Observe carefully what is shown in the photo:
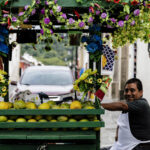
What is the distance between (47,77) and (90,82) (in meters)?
5.49

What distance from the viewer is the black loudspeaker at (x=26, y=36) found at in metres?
4.25

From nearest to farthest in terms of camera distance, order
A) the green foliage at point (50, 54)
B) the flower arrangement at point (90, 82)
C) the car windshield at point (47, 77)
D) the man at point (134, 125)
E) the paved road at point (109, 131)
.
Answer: the flower arrangement at point (90, 82), the man at point (134, 125), the paved road at point (109, 131), the car windshield at point (47, 77), the green foliage at point (50, 54)

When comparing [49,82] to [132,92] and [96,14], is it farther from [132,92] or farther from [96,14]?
[96,14]

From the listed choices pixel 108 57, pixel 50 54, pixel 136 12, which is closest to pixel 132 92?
pixel 108 57

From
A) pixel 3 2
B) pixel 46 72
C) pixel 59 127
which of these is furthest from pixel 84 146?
pixel 46 72

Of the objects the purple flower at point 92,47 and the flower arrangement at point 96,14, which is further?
the purple flower at point 92,47

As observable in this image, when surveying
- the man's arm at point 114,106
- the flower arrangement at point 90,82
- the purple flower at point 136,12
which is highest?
the purple flower at point 136,12

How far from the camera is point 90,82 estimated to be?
10.2 ft

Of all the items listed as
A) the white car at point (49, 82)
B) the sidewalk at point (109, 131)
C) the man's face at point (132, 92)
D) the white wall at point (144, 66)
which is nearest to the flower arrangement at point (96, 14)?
the man's face at point (132, 92)

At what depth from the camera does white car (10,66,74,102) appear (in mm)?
7625

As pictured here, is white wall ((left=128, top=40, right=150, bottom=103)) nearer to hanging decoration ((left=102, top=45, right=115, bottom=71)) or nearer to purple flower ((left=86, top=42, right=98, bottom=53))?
hanging decoration ((left=102, top=45, right=115, bottom=71))

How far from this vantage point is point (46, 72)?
8.77 metres

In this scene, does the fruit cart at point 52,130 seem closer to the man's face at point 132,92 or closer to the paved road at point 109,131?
the man's face at point 132,92

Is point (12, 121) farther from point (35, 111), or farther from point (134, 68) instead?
point (134, 68)
